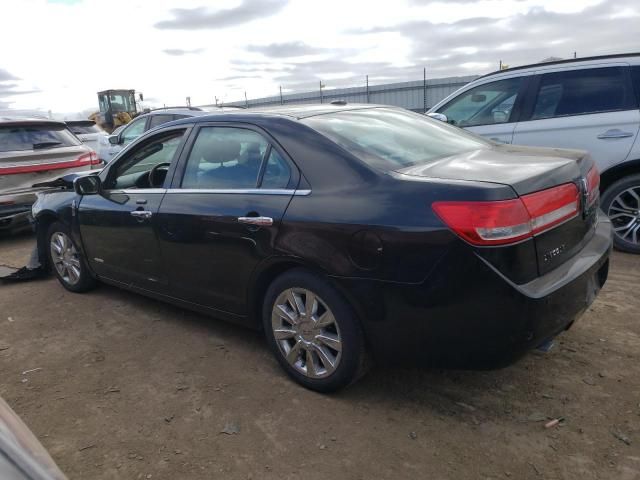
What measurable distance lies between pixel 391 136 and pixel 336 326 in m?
1.20

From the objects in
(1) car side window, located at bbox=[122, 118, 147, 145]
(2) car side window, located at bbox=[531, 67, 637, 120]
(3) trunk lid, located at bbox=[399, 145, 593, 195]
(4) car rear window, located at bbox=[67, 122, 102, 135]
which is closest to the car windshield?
(3) trunk lid, located at bbox=[399, 145, 593, 195]

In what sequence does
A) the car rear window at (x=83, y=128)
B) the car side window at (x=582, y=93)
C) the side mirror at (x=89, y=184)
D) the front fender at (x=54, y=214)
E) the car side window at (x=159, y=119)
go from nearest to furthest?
the side mirror at (x=89, y=184) < the front fender at (x=54, y=214) < the car side window at (x=582, y=93) < the car side window at (x=159, y=119) < the car rear window at (x=83, y=128)

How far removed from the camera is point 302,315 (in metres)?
2.96

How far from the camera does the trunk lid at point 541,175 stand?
249 cm

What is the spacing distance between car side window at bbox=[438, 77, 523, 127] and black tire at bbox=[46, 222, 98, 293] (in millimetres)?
4197

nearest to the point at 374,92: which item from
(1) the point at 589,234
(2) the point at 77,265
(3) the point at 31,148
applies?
(3) the point at 31,148

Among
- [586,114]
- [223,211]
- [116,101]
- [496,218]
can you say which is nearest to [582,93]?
[586,114]

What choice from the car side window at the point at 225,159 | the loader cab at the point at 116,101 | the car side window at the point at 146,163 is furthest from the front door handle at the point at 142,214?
the loader cab at the point at 116,101

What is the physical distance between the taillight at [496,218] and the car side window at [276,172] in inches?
37.9

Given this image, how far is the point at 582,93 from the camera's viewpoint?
207 inches

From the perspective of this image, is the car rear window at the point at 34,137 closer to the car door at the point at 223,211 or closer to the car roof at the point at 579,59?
the car door at the point at 223,211

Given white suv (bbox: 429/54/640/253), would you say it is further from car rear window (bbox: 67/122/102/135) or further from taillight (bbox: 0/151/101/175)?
car rear window (bbox: 67/122/102/135)

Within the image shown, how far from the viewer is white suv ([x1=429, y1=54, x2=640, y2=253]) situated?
5020mm

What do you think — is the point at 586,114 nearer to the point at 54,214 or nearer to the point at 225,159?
the point at 225,159
